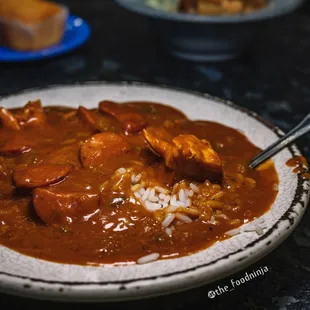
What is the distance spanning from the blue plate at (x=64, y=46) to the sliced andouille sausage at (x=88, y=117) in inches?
56.2

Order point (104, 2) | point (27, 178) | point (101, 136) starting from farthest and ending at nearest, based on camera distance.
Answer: point (104, 2) < point (101, 136) < point (27, 178)

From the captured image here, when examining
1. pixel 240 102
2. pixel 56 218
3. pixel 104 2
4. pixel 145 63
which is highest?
pixel 56 218

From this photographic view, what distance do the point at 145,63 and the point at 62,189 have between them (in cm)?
207

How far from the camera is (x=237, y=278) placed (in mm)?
1616

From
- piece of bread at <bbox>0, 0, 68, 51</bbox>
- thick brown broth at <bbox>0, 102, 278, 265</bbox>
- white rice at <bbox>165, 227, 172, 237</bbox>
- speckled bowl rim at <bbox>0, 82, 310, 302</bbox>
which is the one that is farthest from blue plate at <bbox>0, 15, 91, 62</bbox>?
speckled bowl rim at <bbox>0, 82, 310, 302</bbox>

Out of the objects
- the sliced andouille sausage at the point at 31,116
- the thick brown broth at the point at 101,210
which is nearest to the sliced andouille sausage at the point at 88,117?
the thick brown broth at the point at 101,210

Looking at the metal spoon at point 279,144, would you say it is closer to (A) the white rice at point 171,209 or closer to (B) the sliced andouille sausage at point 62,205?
(A) the white rice at point 171,209

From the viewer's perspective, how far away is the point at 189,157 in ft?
5.55

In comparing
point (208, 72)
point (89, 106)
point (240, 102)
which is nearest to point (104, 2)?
point (208, 72)

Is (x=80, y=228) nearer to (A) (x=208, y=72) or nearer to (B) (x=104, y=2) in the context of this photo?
(A) (x=208, y=72)

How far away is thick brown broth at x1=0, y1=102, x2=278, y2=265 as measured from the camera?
1.54m

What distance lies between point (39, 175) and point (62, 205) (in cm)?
15

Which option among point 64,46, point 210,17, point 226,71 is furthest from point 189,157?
point 64,46

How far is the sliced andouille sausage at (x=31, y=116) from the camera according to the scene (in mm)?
2066
